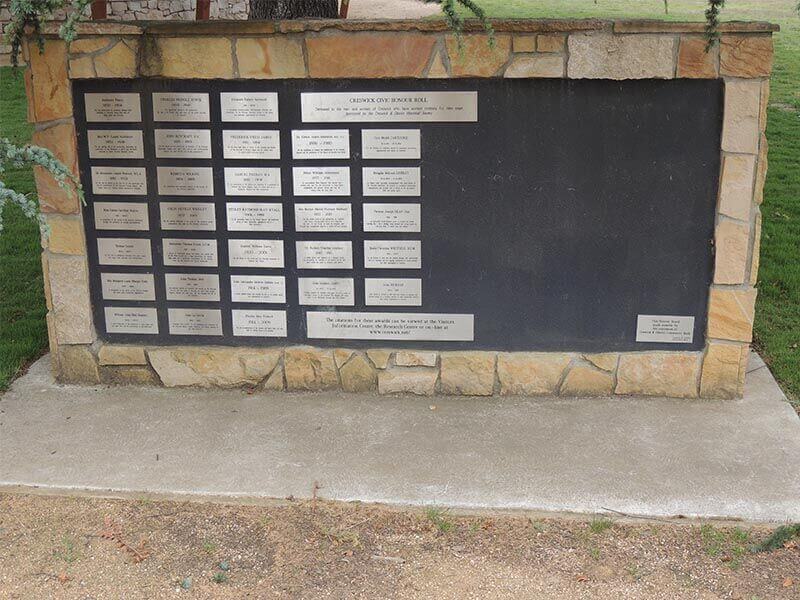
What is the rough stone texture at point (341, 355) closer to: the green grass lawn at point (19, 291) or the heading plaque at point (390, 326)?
the heading plaque at point (390, 326)

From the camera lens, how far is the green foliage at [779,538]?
391 centimetres

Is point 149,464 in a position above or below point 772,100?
below

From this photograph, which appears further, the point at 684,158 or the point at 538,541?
the point at 684,158

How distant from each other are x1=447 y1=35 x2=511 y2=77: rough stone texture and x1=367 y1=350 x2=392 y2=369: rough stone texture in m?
1.55

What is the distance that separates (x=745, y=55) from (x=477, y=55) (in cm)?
133

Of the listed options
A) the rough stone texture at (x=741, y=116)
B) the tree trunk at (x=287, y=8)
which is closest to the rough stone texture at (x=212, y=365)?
the tree trunk at (x=287, y=8)

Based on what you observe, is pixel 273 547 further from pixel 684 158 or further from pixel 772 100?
pixel 772 100

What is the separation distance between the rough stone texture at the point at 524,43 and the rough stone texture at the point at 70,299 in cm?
264

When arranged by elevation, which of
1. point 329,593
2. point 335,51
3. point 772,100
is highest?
point 335,51

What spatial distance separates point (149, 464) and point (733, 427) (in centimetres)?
293

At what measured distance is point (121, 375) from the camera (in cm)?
557

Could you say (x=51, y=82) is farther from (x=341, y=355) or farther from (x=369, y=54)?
(x=341, y=355)

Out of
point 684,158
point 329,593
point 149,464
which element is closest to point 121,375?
point 149,464

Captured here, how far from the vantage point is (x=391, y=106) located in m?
5.11
